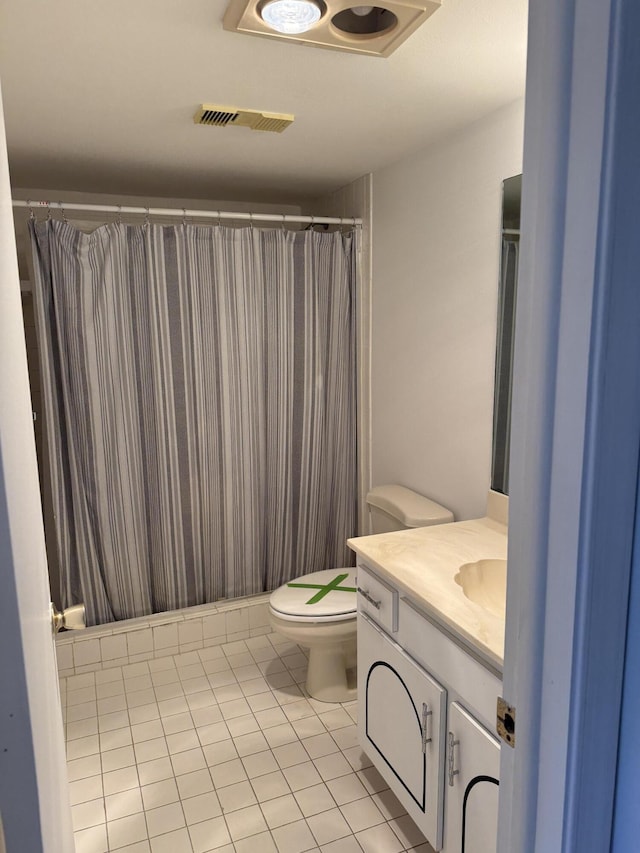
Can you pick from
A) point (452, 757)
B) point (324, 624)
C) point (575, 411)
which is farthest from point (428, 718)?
point (575, 411)

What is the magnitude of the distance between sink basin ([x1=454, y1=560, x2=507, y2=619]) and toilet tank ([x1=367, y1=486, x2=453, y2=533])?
0.55 m

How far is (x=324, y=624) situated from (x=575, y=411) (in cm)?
183

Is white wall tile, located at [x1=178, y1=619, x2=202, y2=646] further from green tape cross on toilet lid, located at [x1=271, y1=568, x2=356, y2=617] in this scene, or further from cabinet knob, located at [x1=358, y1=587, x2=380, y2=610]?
cabinet knob, located at [x1=358, y1=587, x2=380, y2=610]

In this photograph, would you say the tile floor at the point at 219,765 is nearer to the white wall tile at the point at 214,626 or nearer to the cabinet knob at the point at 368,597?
the white wall tile at the point at 214,626

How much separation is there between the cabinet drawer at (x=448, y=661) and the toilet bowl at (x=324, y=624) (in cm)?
64

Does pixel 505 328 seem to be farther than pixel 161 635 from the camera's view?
No

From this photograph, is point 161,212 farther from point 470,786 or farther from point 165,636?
point 470,786

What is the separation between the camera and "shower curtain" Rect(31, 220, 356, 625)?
2611 mm

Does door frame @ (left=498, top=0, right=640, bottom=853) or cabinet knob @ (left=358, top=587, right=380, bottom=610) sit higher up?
door frame @ (left=498, top=0, right=640, bottom=853)

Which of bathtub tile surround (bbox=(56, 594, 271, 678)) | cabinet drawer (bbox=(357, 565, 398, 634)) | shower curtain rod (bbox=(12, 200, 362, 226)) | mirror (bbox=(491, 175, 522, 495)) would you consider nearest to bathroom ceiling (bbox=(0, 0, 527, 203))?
shower curtain rod (bbox=(12, 200, 362, 226))

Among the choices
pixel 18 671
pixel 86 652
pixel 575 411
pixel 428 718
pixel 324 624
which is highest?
pixel 575 411

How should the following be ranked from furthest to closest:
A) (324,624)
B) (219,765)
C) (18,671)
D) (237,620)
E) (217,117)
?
(237,620), (324,624), (219,765), (217,117), (18,671)

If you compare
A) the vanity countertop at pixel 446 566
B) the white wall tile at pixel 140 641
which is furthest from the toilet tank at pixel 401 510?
the white wall tile at pixel 140 641

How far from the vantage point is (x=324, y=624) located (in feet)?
7.69
